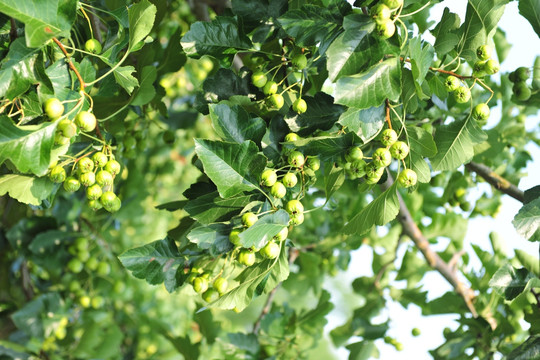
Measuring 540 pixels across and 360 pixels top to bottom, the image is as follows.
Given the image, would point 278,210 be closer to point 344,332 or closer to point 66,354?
point 344,332

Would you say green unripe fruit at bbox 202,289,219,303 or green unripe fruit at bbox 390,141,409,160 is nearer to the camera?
green unripe fruit at bbox 390,141,409,160

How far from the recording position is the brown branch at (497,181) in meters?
1.56

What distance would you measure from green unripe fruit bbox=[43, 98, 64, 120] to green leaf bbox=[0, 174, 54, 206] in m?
0.21

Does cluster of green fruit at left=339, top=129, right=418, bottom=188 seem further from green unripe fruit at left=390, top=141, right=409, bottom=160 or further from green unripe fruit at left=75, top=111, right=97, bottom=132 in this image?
green unripe fruit at left=75, top=111, right=97, bottom=132

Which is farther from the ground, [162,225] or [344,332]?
[344,332]

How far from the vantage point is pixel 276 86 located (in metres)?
0.97

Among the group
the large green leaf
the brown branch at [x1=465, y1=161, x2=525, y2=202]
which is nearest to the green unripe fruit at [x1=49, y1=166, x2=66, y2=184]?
the large green leaf

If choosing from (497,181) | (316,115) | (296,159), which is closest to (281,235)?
(296,159)

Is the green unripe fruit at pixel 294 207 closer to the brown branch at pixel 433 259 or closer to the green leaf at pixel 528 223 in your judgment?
the green leaf at pixel 528 223

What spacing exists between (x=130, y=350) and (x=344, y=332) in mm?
1335

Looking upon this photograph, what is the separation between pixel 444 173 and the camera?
5.95ft

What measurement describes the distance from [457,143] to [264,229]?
1.47ft

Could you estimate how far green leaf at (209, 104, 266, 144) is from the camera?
868mm

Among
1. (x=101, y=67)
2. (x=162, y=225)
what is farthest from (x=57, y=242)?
(x=162, y=225)
